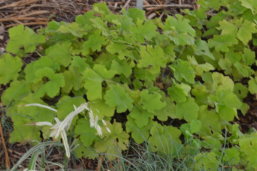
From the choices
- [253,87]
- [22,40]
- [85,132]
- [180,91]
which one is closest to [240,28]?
[253,87]

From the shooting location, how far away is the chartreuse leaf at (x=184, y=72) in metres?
1.65

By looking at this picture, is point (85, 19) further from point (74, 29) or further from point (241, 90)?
point (241, 90)

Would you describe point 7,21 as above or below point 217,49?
above

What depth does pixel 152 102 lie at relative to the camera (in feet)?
5.02

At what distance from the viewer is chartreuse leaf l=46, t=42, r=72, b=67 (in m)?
1.66

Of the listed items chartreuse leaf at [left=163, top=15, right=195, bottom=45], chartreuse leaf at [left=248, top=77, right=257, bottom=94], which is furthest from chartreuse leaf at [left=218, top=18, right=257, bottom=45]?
chartreuse leaf at [left=163, top=15, right=195, bottom=45]

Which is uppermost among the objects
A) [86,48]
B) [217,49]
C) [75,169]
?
[86,48]

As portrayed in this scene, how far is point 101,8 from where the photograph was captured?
6.07 feet

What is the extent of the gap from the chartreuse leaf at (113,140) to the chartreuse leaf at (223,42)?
1010 millimetres

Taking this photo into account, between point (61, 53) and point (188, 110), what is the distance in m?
0.89

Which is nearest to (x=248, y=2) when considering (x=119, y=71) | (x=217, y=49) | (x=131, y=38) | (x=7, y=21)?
(x=217, y=49)

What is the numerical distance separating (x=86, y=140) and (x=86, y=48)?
58 centimetres

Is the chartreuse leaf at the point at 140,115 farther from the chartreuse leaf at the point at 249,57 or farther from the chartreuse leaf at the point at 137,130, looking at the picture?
the chartreuse leaf at the point at 249,57

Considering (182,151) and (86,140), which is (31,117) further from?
(182,151)
